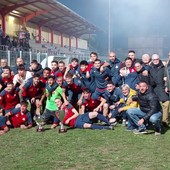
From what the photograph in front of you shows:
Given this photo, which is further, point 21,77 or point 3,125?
point 21,77

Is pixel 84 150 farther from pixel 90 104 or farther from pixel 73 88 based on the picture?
pixel 73 88

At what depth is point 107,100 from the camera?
7246mm

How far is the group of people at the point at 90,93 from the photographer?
257 inches

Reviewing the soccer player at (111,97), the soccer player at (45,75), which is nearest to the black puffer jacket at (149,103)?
the soccer player at (111,97)

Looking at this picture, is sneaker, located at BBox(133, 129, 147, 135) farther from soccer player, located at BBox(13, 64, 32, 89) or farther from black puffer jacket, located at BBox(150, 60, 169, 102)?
soccer player, located at BBox(13, 64, 32, 89)

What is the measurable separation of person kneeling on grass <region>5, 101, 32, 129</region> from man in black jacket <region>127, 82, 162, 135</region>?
7.13 ft

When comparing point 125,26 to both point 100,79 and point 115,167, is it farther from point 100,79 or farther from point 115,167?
point 115,167

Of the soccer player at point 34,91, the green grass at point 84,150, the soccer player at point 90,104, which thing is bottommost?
the green grass at point 84,150

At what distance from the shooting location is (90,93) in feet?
23.9

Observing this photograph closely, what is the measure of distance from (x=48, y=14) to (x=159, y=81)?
2483cm

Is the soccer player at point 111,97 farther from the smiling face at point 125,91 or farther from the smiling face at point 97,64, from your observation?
the smiling face at point 97,64

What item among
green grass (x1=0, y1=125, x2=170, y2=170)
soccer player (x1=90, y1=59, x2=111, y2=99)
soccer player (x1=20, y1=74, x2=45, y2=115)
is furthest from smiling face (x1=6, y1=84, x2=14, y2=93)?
soccer player (x1=90, y1=59, x2=111, y2=99)

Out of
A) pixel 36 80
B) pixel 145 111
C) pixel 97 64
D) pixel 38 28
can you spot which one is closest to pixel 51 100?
pixel 36 80

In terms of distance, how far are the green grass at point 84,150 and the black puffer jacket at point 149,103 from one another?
461mm
